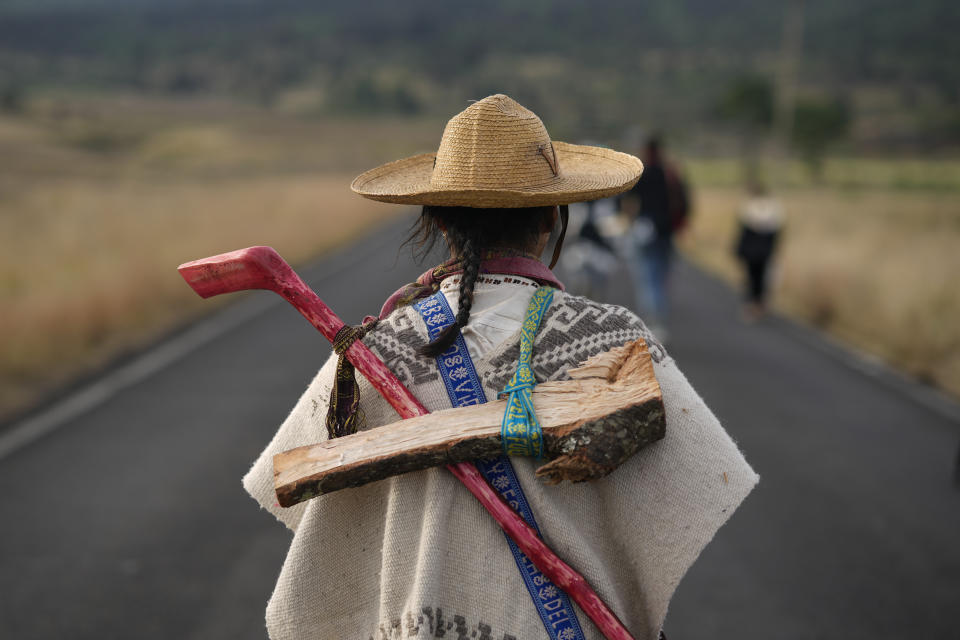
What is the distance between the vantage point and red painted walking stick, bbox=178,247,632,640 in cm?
165

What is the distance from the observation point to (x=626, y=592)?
1.82 metres

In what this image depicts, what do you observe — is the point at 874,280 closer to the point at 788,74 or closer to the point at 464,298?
the point at 464,298

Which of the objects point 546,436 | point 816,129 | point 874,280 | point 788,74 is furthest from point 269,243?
point 816,129

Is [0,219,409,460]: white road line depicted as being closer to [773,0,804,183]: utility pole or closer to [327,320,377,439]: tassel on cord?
[327,320,377,439]: tassel on cord

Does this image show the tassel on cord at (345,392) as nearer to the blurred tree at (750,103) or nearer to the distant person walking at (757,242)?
the distant person walking at (757,242)

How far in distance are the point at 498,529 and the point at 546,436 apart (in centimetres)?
23

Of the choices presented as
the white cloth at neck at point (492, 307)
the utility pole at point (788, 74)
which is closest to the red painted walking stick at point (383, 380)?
the white cloth at neck at point (492, 307)

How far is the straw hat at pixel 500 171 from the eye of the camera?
175 cm

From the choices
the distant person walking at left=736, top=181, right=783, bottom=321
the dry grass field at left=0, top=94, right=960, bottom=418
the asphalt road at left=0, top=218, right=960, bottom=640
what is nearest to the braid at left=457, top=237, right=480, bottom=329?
the asphalt road at left=0, top=218, right=960, bottom=640

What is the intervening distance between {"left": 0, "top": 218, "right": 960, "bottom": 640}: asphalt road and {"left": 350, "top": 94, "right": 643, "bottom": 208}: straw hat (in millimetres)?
2392

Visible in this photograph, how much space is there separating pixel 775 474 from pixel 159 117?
354 ft

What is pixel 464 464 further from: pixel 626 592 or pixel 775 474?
pixel 775 474

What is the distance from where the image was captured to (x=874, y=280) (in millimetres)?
12320

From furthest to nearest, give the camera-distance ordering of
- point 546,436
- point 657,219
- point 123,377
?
point 657,219 < point 123,377 < point 546,436
